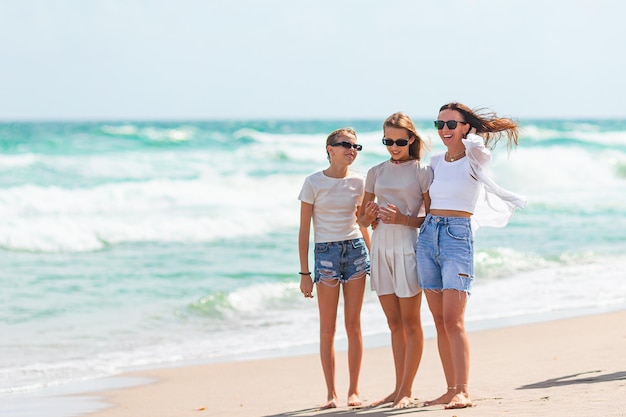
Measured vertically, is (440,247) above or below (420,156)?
below

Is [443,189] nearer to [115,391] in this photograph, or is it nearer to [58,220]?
[115,391]

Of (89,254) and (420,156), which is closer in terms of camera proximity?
(420,156)

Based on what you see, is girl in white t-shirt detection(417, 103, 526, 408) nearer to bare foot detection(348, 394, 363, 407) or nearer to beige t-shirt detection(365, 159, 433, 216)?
beige t-shirt detection(365, 159, 433, 216)

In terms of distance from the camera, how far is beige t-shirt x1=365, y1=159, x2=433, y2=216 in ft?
18.4

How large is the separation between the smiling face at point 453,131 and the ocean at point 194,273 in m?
0.87

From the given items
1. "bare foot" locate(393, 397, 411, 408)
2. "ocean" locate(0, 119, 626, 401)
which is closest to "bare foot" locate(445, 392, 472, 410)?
"bare foot" locate(393, 397, 411, 408)

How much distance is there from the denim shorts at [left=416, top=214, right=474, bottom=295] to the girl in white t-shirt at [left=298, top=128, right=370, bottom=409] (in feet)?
1.76

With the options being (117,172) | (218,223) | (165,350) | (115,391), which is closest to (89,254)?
(218,223)

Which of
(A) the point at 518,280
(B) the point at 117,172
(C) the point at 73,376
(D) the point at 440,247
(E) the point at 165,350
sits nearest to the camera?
(D) the point at 440,247

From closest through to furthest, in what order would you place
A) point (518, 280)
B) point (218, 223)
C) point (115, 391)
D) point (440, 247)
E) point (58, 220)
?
point (440, 247) → point (115, 391) → point (518, 280) → point (58, 220) → point (218, 223)

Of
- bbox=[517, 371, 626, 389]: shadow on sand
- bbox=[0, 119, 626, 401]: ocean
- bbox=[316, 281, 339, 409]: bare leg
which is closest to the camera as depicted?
bbox=[316, 281, 339, 409]: bare leg

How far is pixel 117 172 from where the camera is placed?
31.3 m

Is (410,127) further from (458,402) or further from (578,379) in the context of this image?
(578,379)

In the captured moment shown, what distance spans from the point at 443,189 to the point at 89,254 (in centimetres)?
1007
